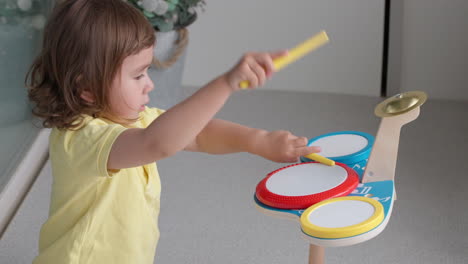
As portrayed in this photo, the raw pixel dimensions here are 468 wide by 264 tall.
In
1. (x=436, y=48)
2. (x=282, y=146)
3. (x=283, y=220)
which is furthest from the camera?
(x=436, y=48)

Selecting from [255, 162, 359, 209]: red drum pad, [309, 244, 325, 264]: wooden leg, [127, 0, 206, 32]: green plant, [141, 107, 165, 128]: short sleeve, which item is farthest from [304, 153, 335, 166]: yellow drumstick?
[127, 0, 206, 32]: green plant

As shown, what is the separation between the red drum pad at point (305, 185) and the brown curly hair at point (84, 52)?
27cm

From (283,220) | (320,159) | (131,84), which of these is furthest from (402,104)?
(283,220)

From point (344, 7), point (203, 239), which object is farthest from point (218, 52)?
point (203, 239)

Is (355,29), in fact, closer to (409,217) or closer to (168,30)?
(168,30)

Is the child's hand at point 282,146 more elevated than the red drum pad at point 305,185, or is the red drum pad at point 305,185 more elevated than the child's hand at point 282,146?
the child's hand at point 282,146

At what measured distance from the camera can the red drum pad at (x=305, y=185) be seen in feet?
2.84

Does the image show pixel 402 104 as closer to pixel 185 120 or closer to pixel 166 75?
pixel 185 120

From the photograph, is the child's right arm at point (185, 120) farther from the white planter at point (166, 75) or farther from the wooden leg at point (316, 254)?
the white planter at point (166, 75)

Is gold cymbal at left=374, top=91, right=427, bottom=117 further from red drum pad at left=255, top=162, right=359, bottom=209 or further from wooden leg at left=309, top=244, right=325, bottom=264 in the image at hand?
wooden leg at left=309, top=244, right=325, bottom=264

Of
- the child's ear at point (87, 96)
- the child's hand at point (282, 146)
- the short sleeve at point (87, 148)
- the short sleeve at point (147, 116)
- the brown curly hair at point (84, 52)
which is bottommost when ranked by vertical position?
the child's hand at point (282, 146)

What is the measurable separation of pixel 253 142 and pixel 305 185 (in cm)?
13

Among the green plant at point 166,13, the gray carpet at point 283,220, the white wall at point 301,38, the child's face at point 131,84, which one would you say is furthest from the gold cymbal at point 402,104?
the white wall at point 301,38

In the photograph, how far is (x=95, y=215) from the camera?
0.95m
